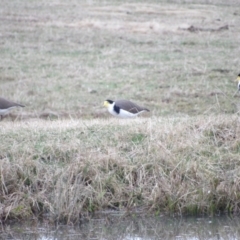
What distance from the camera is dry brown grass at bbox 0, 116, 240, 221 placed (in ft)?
31.9

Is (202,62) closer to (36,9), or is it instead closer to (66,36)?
(66,36)

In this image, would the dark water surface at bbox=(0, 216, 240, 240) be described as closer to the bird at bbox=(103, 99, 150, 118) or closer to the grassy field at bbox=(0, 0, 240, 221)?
the grassy field at bbox=(0, 0, 240, 221)

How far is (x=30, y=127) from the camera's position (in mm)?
11344

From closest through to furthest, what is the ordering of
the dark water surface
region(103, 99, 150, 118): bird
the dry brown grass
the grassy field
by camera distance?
the dark water surface → the dry brown grass → the grassy field → region(103, 99, 150, 118): bird

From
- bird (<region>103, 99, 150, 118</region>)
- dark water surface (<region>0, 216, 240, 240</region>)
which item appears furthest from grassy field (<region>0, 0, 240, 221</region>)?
bird (<region>103, 99, 150, 118</region>)

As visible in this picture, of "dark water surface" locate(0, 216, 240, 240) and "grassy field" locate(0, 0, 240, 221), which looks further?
"grassy field" locate(0, 0, 240, 221)

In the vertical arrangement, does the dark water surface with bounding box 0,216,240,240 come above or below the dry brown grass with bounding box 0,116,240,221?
below

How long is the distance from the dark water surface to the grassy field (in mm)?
197

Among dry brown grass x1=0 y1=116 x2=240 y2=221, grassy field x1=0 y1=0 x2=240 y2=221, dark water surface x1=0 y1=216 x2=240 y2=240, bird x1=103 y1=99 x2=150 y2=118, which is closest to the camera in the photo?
dark water surface x1=0 y1=216 x2=240 y2=240

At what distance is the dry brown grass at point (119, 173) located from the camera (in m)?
9.72

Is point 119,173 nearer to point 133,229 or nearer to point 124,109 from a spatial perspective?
point 133,229

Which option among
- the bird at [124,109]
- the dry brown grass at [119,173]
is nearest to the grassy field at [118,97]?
the dry brown grass at [119,173]

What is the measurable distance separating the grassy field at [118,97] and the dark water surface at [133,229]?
20cm

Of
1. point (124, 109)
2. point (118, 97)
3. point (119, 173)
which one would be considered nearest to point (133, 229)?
point (119, 173)
